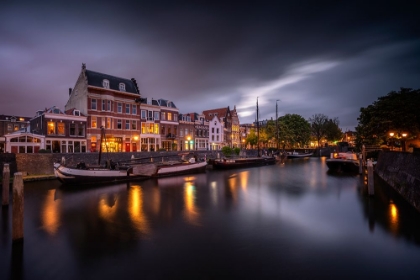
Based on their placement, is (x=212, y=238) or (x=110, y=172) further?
(x=110, y=172)

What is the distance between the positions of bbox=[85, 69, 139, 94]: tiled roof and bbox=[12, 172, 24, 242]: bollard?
3439 centimetres

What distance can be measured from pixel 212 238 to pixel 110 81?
41.1 meters

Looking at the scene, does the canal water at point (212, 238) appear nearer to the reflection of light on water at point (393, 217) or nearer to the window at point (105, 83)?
the reflection of light on water at point (393, 217)

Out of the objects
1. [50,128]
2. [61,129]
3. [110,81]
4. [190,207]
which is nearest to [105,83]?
[110,81]

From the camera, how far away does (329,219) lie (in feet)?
48.6

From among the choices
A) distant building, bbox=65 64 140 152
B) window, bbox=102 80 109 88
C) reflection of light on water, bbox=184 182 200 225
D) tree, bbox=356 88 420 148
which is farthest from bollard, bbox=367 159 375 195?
window, bbox=102 80 109 88

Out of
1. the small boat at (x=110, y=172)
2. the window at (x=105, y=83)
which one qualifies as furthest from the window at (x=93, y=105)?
the small boat at (x=110, y=172)

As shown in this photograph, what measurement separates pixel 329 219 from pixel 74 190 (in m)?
22.4

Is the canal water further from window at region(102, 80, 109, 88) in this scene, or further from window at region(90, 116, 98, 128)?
window at region(102, 80, 109, 88)

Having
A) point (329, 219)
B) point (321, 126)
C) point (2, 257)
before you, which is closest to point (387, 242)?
point (329, 219)

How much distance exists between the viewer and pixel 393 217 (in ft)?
48.1

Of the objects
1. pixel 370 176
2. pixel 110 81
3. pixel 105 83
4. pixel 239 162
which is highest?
pixel 110 81

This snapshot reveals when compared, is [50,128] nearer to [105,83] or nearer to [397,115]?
[105,83]

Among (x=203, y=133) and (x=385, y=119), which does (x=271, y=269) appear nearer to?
(x=385, y=119)
